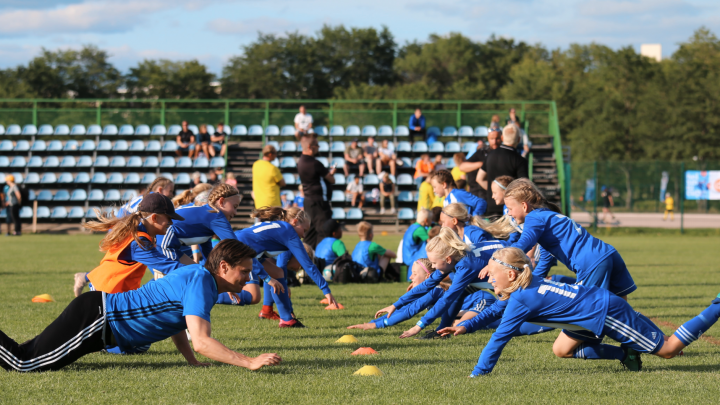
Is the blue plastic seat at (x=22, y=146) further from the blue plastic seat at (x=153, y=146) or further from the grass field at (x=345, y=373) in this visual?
the grass field at (x=345, y=373)

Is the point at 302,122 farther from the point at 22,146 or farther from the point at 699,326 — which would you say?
the point at 699,326

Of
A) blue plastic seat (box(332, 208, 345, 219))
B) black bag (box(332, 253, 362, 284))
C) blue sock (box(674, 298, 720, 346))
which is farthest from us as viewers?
blue plastic seat (box(332, 208, 345, 219))

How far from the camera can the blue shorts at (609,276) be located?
4.79 metres

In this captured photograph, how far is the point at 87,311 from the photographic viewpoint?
13.3 feet

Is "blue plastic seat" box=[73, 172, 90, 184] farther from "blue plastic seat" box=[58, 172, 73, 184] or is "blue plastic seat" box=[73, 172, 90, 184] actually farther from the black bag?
the black bag

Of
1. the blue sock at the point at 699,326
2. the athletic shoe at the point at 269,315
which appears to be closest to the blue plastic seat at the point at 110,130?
the athletic shoe at the point at 269,315

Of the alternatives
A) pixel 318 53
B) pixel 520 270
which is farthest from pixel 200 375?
pixel 318 53

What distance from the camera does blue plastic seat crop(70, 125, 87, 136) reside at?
23.8 meters

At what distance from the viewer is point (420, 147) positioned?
75.5 feet

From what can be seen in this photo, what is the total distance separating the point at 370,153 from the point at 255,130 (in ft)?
15.9

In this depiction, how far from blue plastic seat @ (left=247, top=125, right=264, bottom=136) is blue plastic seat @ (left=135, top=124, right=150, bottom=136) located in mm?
3739

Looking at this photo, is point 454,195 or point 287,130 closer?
point 454,195

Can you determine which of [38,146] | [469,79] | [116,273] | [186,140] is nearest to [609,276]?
[116,273]

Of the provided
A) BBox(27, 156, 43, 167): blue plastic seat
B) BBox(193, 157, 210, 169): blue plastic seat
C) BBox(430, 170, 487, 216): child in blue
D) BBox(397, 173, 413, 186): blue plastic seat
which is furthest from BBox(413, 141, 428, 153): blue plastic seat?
BBox(430, 170, 487, 216): child in blue
